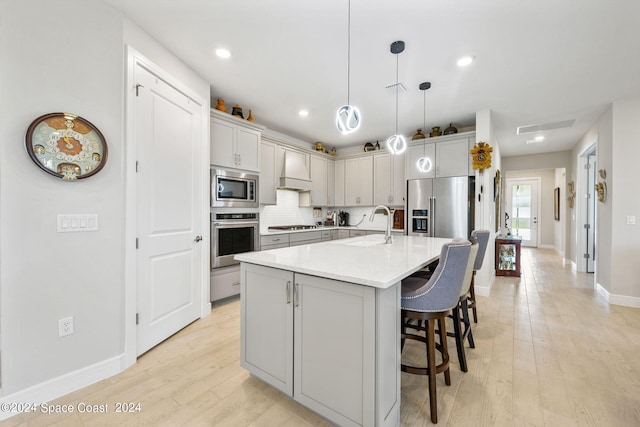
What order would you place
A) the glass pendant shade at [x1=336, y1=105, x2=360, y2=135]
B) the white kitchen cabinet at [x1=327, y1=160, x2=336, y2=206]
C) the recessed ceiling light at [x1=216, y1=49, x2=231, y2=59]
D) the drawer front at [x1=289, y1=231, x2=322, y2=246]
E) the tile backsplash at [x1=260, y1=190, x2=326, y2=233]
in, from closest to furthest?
the glass pendant shade at [x1=336, y1=105, x2=360, y2=135] < the recessed ceiling light at [x1=216, y1=49, x2=231, y2=59] < the drawer front at [x1=289, y1=231, x2=322, y2=246] < the tile backsplash at [x1=260, y1=190, x2=326, y2=233] < the white kitchen cabinet at [x1=327, y1=160, x2=336, y2=206]

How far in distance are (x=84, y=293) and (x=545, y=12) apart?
3797mm

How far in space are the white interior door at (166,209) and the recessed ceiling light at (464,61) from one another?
269cm

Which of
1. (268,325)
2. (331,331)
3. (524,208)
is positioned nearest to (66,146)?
(268,325)

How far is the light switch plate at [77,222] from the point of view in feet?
5.81

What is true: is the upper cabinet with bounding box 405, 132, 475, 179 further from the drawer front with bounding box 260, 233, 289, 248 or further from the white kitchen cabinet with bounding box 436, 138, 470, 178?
the drawer front with bounding box 260, 233, 289, 248

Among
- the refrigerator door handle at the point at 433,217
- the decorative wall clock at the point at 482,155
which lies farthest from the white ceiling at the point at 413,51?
the refrigerator door handle at the point at 433,217

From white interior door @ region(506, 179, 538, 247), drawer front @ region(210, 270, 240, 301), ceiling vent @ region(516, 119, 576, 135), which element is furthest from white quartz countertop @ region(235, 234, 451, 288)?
white interior door @ region(506, 179, 538, 247)

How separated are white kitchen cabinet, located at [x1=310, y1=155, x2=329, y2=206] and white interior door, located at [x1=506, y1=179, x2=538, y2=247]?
7100mm

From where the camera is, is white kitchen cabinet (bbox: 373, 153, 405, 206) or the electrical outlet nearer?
the electrical outlet

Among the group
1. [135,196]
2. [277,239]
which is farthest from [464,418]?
[277,239]

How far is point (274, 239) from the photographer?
13.7 feet

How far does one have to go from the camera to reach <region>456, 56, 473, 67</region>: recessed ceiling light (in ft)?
8.38

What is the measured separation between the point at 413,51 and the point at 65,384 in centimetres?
365

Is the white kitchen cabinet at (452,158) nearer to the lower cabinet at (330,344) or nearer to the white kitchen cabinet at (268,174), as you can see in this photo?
the white kitchen cabinet at (268,174)
